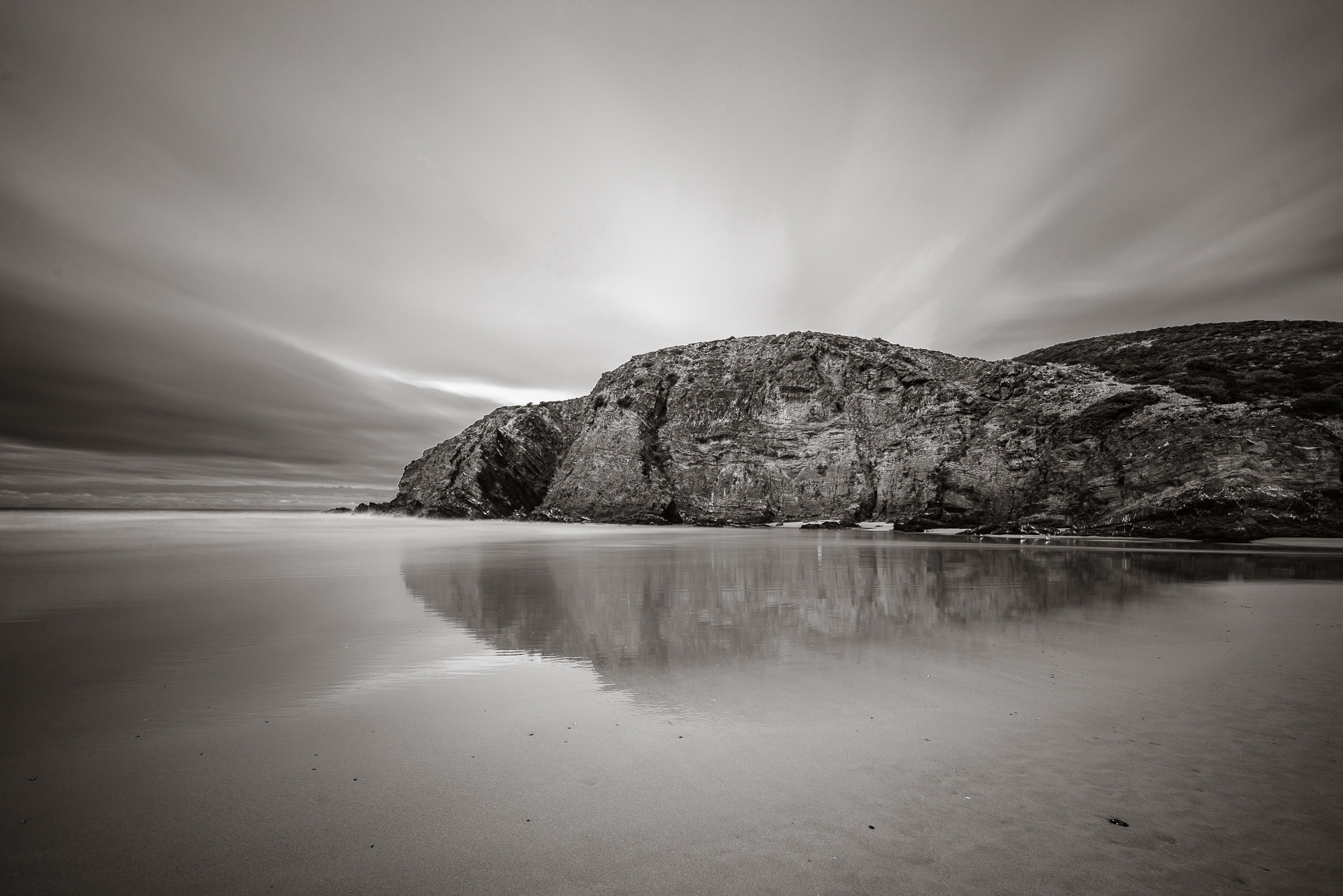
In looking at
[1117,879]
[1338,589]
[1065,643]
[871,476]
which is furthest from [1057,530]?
[1117,879]

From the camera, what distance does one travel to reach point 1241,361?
4547 centimetres

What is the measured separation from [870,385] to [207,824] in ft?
200

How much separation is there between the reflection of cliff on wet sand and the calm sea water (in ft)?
0.39

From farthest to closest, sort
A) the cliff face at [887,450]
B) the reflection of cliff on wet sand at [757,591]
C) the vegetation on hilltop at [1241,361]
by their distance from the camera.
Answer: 1. the vegetation on hilltop at [1241,361]
2. the cliff face at [887,450]
3. the reflection of cliff on wet sand at [757,591]

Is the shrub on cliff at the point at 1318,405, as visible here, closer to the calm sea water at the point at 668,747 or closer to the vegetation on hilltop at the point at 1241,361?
the vegetation on hilltop at the point at 1241,361

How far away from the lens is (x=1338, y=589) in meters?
10.9

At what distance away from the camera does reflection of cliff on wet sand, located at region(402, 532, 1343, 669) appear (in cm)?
721

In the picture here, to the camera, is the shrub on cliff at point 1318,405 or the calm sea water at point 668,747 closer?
the calm sea water at point 668,747

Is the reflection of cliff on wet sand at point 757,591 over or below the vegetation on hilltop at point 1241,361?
below

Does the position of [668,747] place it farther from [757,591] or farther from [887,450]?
[887,450]

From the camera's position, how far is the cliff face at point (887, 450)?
28.9 m

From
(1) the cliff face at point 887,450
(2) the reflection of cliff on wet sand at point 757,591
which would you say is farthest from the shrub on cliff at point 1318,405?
(2) the reflection of cliff on wet sand at point 757,591

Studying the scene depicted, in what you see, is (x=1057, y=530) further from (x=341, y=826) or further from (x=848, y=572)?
(x=341, y=826)

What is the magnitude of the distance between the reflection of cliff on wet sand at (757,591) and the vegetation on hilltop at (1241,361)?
22272 mm
